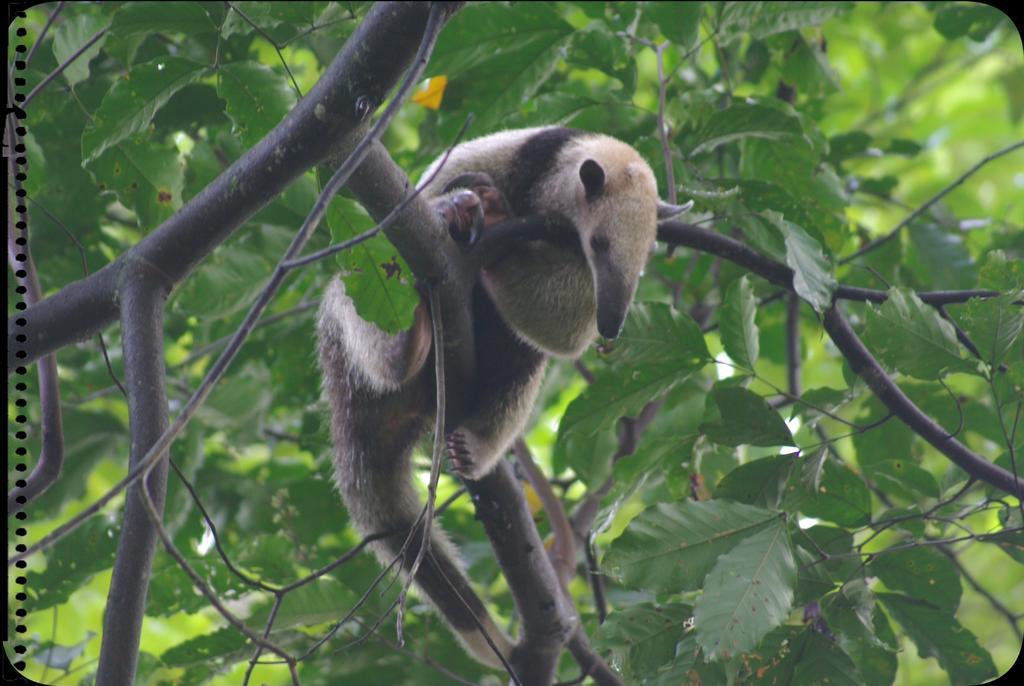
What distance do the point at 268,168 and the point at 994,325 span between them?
1969 mm

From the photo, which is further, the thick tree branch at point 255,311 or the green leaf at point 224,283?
the green leaf at point 224,283

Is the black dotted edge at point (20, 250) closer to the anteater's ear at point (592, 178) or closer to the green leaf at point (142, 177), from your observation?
the green leaf at point (142, 177)

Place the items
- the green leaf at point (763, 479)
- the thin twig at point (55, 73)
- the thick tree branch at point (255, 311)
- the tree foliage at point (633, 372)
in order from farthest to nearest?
1. the green leaf at point (763, 479)
2. the tree foliage at point (633, 372)
3. the thin twig at point (55, 73)
4. the thick tree branch at point (255, 311)

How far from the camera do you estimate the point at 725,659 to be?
288cm

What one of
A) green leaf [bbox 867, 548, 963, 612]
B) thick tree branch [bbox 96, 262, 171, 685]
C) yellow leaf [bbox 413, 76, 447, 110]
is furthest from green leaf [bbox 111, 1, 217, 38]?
green leaf [bbox 867, 548, 963, 612]

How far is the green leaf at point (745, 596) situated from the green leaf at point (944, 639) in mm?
628

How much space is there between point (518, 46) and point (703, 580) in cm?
217

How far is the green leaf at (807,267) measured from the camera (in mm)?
3314

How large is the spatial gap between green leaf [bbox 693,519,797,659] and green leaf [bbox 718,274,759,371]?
76cm

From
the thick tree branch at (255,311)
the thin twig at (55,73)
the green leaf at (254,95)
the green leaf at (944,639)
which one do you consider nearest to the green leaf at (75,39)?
the thin twig at (55,73)

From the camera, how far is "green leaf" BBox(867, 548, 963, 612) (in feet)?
10.6

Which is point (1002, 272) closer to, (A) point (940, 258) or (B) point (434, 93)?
(A) point (940, 258)

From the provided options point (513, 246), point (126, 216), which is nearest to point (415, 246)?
point (513, 246)

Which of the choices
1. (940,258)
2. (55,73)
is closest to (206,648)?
(55,73)
